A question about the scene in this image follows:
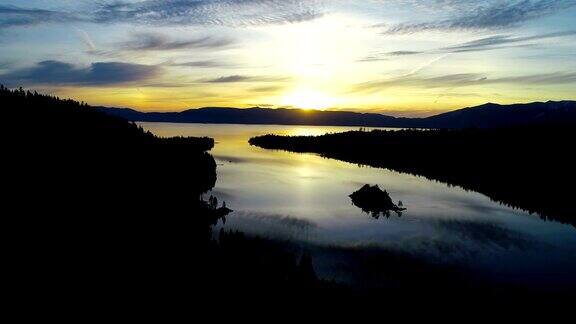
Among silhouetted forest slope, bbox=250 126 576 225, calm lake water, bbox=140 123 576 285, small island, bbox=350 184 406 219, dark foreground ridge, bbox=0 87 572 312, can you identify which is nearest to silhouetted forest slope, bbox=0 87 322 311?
dark foreground ridge, bbox=0 87 572 312

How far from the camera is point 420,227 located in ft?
221

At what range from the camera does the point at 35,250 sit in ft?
128

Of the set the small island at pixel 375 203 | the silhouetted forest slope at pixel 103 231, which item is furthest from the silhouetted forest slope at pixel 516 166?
the silhouetted forest slope at pixel 103 231

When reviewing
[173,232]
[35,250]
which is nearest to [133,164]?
[173,232]

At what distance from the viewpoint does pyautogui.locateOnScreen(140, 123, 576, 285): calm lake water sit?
49.2 metres

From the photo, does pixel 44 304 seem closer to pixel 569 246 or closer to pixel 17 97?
pixel 17 97

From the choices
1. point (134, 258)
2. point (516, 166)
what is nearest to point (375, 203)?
point (134, 258)

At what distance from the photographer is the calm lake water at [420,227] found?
49188 mm

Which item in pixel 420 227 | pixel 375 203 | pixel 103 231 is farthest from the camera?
pixel 375 203

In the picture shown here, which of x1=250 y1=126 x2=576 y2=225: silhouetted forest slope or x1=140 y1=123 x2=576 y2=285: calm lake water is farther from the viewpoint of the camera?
x1=250 y1=126 x2=576 y2=225: silhouetted forest slope

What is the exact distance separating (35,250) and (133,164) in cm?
4633

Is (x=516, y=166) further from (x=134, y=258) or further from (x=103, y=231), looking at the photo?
(x=134, y=258)

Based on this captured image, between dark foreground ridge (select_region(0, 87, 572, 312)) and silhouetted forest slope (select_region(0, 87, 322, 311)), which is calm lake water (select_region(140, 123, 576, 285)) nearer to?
dark foreground ridge (select_region(0, 87, 572, 312))

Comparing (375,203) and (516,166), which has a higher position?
(516,166)
